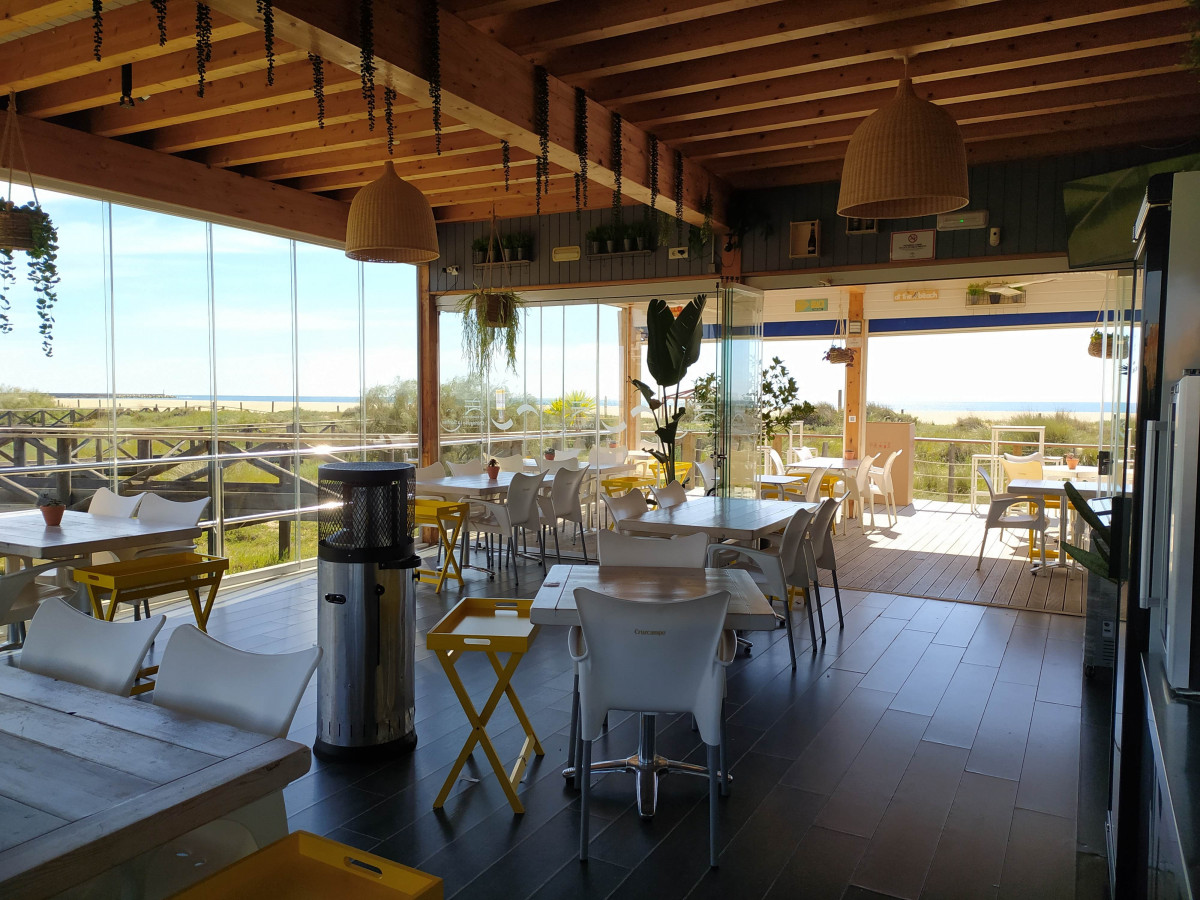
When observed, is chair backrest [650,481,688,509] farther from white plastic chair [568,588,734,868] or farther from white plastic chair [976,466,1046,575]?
white plastic chair [568,588,734,868]

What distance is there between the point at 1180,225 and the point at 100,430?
6185 millimetres

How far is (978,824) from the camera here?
9.91 ft

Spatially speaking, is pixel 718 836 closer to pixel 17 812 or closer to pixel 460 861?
pixel 460 861

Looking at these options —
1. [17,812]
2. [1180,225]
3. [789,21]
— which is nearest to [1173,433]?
[1180,225]

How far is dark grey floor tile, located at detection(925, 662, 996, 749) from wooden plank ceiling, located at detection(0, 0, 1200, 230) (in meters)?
2.93

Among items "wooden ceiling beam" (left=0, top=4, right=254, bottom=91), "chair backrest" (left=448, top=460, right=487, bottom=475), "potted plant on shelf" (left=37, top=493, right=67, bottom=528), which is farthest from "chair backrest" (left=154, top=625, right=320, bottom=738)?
"chair backrest" (left=448, top=460, right=487, bottom=475)

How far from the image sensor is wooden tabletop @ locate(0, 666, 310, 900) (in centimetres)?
131

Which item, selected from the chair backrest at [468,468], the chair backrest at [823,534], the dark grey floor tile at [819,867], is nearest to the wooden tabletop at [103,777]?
the dark grey floor tile at [819,867]

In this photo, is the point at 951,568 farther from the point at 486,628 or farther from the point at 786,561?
the point at 486,628

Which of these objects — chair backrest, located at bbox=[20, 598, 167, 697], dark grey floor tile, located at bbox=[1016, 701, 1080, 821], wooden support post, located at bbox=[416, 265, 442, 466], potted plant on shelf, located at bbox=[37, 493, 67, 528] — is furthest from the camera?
wooden support post, located at bbox=[416, 265, 442, 466]

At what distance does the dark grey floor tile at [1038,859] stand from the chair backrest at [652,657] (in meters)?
1.05

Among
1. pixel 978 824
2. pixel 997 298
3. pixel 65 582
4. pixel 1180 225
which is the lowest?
pixel 978 824

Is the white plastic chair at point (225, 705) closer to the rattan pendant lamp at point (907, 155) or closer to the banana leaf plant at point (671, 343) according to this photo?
the rattan pendant lamp at point (907, 155)

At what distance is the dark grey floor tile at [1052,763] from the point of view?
3.20 metres
